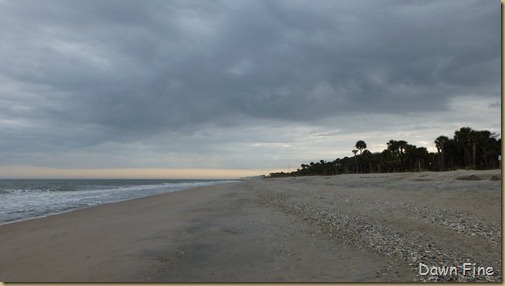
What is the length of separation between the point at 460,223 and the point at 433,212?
3.24 meters

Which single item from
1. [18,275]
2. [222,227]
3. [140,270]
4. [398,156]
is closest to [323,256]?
[140,270]

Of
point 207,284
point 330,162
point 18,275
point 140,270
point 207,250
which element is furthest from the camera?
point 330,162

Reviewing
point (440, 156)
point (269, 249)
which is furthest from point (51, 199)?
point (440, 156)

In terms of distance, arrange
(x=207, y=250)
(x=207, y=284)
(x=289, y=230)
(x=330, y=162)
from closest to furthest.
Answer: (x=207, y=284) < (x=207, y=250) < (x=289, y=230) < (x=330, y=162)

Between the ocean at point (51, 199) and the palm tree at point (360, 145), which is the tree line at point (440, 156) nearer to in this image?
the palm tree at point (360, 145)

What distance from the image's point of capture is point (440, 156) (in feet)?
265

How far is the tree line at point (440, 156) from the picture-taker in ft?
230

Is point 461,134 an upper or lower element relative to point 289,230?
upper

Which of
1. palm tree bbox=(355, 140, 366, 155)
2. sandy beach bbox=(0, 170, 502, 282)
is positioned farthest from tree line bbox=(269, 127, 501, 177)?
sandy beach bbox=(0, 170, 502, 282)

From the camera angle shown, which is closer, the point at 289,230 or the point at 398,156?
the point at 289,230

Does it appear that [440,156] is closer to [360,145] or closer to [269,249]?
[360,145]

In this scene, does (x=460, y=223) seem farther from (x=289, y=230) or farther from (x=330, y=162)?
(x=330, y=162)

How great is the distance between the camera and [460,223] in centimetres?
1280

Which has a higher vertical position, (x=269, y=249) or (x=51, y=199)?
(x=269, y=249)
